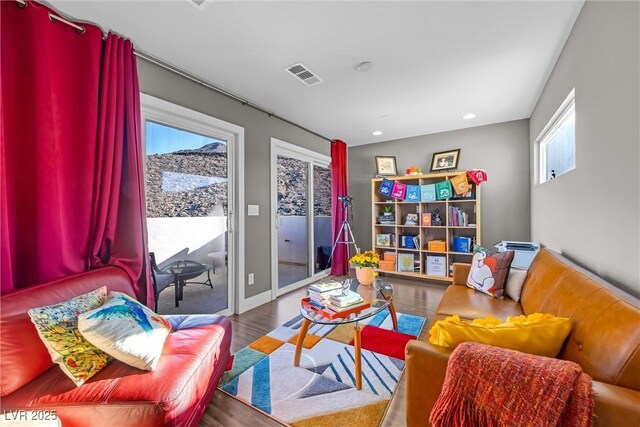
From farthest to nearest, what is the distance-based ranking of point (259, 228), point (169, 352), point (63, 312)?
1. point (259, 228)
2. point (169, 352)
3. point (63, 312)

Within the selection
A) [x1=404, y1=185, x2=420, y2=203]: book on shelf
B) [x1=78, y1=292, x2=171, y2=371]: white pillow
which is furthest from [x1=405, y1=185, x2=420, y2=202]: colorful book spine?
[x1=78, y1=292, x2=171, y2=371]: white pillow

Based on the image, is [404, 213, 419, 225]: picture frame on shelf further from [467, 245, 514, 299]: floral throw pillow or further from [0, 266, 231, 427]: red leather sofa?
[0, 266, 231, 427]: red leather sofa

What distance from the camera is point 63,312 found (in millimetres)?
1209

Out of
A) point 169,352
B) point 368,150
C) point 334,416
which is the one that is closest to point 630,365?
point 334,416

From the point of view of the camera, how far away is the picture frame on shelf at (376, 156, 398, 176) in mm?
4449

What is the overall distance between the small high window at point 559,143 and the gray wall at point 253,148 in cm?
289

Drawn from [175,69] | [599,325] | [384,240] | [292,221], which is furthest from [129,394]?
[384,240]

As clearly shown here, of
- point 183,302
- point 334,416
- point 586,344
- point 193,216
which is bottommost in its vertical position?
point 334,416

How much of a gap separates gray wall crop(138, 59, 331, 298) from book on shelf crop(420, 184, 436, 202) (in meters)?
2.22

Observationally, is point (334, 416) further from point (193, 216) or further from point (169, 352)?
point (193, 216)

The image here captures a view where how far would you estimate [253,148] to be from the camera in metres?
3.09

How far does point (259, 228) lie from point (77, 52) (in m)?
2.11

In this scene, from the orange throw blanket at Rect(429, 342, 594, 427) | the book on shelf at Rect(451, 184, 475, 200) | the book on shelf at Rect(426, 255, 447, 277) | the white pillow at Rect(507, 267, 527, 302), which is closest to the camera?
the orange throw blanket at Rect(429, 342, 594, 427)

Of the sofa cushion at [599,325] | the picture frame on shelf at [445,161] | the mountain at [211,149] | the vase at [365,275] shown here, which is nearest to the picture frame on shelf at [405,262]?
the picture frame on shelf at [445,161]
